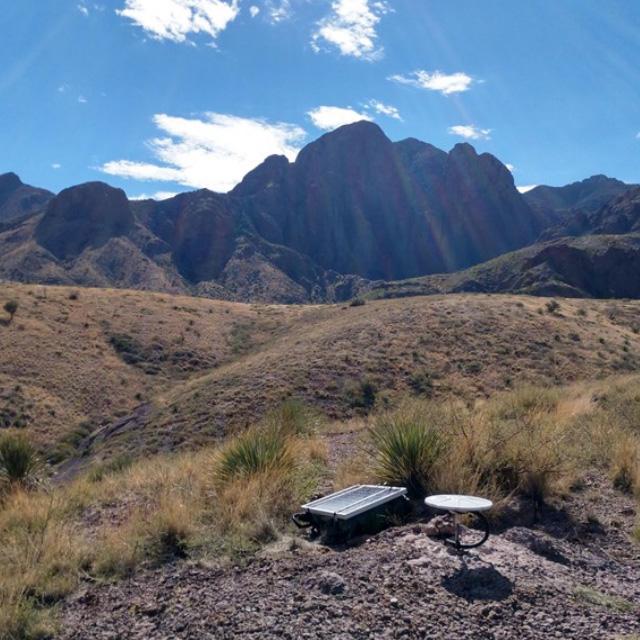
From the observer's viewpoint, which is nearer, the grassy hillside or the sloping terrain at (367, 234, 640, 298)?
the grassy hillside

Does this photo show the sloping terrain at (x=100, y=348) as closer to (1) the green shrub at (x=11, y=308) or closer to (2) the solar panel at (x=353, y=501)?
(1) the green shrub at (x=11, y=308)

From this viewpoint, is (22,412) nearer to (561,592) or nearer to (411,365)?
(411,365)

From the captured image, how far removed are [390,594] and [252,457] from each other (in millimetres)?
3842

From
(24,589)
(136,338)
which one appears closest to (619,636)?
(24,589)

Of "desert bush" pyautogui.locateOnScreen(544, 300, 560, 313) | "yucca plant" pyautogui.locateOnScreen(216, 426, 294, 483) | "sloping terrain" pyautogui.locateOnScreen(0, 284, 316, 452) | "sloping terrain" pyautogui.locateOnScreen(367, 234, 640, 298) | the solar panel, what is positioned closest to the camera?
the solar panel

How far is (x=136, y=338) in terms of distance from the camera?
44.3 meters

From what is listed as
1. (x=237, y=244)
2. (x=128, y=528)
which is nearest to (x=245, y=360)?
(x=128, y=528)

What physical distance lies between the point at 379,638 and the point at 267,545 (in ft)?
7.56

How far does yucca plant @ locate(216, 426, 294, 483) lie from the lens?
8.58 m

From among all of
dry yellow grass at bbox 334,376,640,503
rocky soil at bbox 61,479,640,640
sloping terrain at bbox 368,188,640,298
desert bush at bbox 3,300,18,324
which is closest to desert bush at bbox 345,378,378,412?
dry yellow grass at bbox 334,376,640,503

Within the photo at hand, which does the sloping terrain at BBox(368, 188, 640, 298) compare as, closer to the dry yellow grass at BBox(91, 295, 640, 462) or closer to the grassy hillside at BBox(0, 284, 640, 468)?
the grassy hillside at BBox(0, 284, 640, 468)

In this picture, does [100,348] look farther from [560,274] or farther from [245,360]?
[560,274]

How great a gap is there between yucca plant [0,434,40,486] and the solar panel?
580 centimetres

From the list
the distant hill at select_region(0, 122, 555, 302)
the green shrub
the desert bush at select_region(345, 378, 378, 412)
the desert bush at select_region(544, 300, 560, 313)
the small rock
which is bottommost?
the desert bush at select_region(345, 378, 378, 412)
